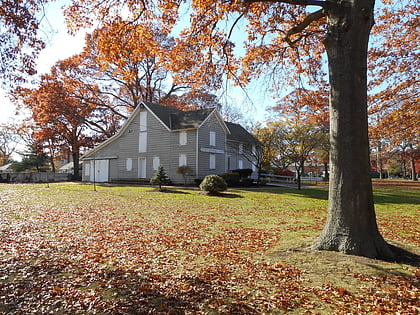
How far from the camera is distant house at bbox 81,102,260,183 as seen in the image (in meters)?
22.8

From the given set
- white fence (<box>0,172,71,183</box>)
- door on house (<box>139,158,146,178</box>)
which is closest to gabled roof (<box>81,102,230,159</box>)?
door on house (<box>139,158,146,178</box>)

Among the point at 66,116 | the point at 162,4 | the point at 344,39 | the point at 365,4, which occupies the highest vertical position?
the point at 66,116

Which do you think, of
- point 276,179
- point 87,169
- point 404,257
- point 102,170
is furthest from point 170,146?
point 404,257

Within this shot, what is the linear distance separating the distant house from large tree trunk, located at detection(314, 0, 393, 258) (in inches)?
659

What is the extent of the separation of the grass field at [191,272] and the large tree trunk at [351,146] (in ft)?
1.31

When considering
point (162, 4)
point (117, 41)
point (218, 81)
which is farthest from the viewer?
point (218, 81)

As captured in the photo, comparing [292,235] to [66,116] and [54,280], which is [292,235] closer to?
[54,280]

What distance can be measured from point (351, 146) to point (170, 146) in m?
19.8

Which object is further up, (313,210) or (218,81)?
(218,81)

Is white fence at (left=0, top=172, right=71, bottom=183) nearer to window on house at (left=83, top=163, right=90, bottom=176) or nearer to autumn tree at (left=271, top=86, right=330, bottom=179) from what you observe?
window on house at (left=83, top=163, right=90, bottom=176)

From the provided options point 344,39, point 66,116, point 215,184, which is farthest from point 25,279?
point 66,116

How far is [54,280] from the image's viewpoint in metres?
3.90

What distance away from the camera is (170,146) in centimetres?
2358

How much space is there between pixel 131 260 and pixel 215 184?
1060cm
